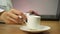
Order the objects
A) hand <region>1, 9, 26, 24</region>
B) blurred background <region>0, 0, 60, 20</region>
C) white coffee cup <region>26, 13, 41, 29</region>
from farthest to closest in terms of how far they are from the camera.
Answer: blurred background <region>0, 0, 60, 20</region> → hand <region>1, 9, 26, 24</region> → white coffee cup <region>26, 13, 41, 29</region>

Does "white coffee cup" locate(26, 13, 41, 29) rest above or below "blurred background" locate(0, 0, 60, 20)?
above

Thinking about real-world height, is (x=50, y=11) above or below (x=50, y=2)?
below

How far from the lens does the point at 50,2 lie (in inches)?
112

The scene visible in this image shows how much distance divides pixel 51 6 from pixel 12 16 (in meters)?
1.56

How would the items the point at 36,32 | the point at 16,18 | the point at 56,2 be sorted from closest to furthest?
the point at 36,32, the point at 16,18, the point at 56,2

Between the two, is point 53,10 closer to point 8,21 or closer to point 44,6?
point 44,6

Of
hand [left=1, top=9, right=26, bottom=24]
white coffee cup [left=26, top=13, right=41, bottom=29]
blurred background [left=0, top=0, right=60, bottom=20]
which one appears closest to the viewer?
white coffee cup [left=26, top=13, right=41, bottom=29]

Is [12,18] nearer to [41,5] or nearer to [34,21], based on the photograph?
[34,21]

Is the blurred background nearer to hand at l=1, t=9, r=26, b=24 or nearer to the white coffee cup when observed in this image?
hand at l=1, t=9, r=26, b=24

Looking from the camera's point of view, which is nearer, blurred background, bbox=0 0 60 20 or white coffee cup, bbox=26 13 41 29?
white coffee cup, bbox=26 13 41 29

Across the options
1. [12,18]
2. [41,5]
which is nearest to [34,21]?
[12,18]

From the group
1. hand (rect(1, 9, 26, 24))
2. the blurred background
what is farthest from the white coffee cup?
the blurred background

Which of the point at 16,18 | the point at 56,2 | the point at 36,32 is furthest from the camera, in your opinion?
the point at 56,2

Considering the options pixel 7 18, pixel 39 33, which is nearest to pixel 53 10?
pixel 7 18
